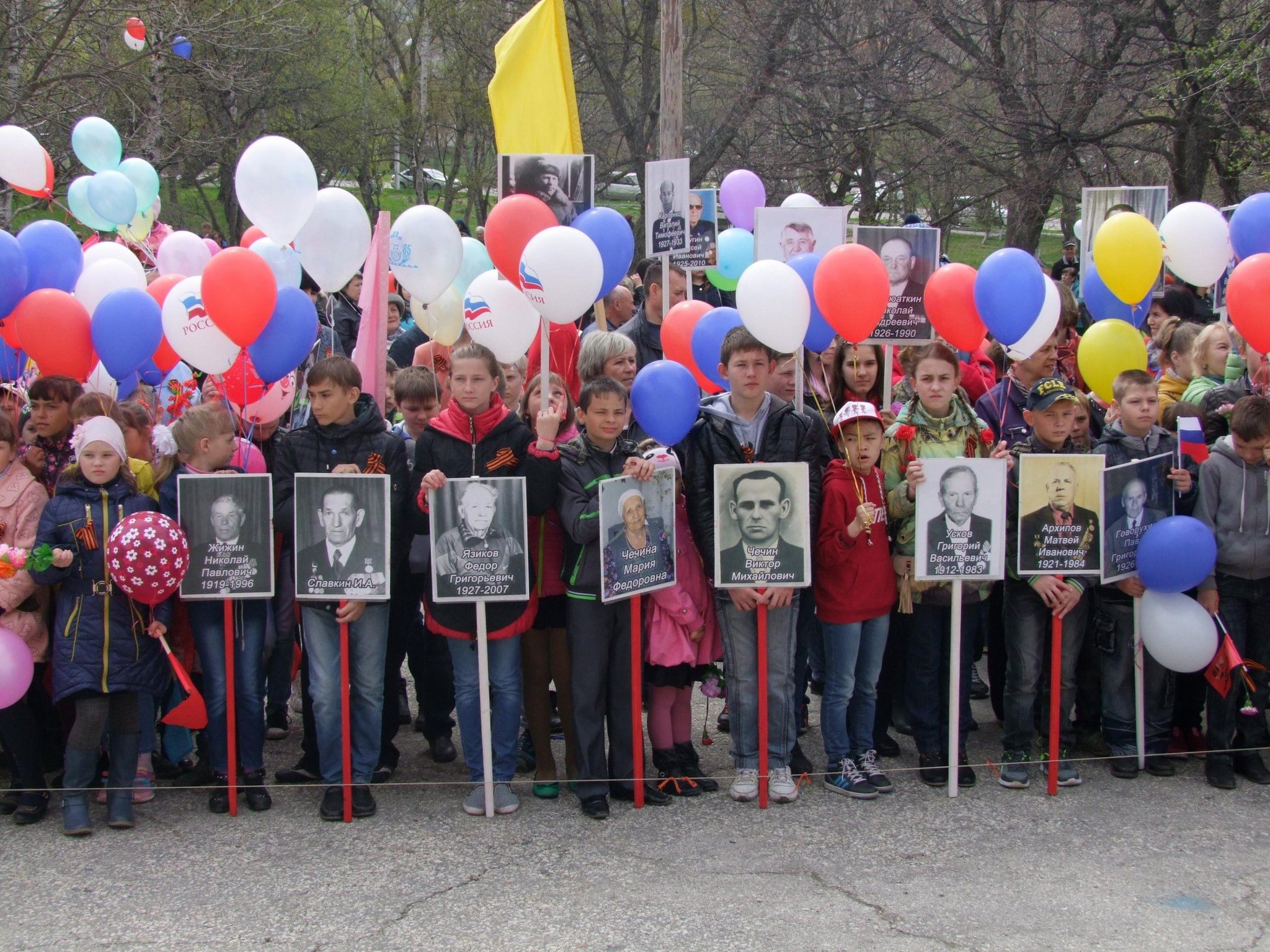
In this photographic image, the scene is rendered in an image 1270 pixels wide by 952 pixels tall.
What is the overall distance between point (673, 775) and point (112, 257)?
13.1 feet

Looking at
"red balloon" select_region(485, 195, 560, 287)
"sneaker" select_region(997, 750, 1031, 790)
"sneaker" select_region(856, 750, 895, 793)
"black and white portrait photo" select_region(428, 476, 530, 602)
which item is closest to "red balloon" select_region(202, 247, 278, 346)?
"red balloon" select_region(485, 195, 560, 287)

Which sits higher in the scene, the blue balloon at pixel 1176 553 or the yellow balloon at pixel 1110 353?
the yellow balloon at pixel 1110 353

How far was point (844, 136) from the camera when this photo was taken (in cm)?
1803

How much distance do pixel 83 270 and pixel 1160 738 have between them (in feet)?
18.3

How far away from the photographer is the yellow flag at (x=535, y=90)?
6973 millimetres

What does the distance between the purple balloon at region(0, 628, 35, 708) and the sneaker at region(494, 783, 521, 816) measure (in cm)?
192

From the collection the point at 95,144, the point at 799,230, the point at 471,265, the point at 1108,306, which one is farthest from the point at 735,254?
the point at 95,144

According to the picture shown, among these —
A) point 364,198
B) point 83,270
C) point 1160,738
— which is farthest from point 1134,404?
point 364,198

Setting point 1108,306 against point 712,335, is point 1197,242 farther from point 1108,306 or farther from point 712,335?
point 712,335

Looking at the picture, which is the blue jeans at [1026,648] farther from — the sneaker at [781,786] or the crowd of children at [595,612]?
the sneaker at [781,786]

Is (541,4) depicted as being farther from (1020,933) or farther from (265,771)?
(1020,933)

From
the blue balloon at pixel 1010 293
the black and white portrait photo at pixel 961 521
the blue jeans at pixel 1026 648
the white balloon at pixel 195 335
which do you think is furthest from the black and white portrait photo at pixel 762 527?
the white balloon at pixel 195 335

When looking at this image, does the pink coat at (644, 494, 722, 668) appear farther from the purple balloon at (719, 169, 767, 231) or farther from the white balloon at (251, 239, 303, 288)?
the purple balloon at (719, 169, 767, 231)

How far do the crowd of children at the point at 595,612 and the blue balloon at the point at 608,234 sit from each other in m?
0.65
